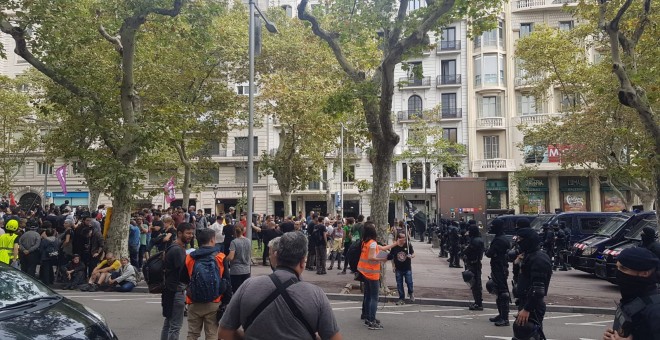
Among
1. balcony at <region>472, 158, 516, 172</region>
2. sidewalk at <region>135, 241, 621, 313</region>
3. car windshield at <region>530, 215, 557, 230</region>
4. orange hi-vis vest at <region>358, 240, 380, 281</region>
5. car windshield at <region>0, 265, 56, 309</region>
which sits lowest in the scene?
sidewalk at <region>135, 241, 621, 313</region>

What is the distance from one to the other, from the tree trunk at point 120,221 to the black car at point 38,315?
8.59 m

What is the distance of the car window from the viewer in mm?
19656

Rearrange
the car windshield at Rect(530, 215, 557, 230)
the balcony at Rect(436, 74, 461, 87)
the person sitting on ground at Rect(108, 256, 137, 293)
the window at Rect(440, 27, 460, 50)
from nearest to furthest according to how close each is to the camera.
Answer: the person sitting on ground at Rect(108, 256, 137, 293) → the car windshield at Rect(530, 215, 557, 230) → the balcony at Rect(436, 74, 461, 87) → the window at Rect(440, 27, 460, 50)

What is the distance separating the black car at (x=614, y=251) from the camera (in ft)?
43.6

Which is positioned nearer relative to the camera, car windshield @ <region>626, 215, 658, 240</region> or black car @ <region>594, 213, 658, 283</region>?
black car @ <region>594, 213, 658, 283</region>

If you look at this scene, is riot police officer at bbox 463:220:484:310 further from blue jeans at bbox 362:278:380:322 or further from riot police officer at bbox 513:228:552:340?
riot police officer at bbox 513:228:552:340

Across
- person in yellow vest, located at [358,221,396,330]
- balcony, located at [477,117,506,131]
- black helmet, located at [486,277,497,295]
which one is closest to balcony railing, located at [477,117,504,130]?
balcony, located at [477,117,506,131]

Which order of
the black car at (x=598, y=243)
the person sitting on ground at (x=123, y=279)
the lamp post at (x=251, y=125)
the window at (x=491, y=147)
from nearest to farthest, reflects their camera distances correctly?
the lamp post at (x=251, y=125) → the person sitting on ground at (x=123, y=279) → the black car at (x=598, y=243) → the window at (x=491, y=147)

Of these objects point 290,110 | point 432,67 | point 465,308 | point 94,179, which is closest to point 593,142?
point 290,110

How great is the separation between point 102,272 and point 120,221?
1506mm

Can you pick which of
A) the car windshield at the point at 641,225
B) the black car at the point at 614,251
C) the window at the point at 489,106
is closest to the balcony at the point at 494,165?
the window at the point at 489,106

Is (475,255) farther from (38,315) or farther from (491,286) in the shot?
(38,315)

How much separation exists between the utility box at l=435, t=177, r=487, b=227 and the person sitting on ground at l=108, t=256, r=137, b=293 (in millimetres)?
17629

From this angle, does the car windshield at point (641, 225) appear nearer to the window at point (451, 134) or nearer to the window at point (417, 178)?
the window at point (417, 178)
